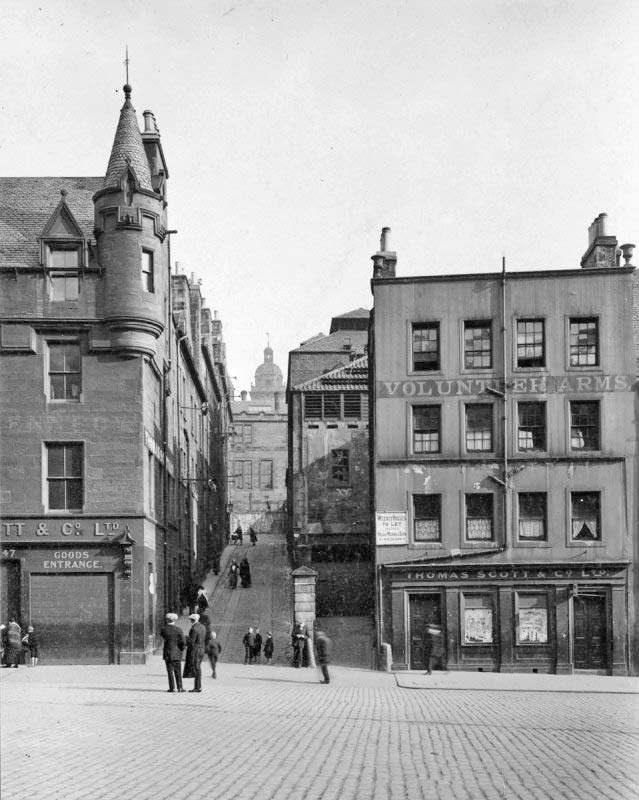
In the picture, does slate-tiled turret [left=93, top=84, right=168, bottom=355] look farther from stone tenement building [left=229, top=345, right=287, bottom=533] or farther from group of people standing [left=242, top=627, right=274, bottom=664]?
stone tenement building [left=229, top=345, right=287, bottom=533]

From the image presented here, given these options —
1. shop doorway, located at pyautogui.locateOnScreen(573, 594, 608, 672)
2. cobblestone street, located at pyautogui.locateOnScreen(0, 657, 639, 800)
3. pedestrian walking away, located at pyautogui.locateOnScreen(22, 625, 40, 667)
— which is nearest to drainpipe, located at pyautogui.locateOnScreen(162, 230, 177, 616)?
pedestrian walking away, located at pyautogui.locateOnScreen(22, 625, 40, 667)

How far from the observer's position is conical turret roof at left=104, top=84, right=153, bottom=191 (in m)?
33.8

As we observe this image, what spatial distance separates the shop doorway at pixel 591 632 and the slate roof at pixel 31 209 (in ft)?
64.6

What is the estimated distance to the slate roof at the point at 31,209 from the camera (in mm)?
33875

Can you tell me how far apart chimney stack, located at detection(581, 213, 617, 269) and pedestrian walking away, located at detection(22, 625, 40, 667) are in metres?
21.7

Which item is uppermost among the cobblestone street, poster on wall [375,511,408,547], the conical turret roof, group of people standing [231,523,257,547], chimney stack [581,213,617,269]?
the conical turret roof

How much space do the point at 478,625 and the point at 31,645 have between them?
13.9m

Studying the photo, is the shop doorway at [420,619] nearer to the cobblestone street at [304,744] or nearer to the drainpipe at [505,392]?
the drainpipe at [505,392]

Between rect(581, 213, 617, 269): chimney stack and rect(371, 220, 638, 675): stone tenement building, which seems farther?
rect(581, 213, 617, 269): chimney stack

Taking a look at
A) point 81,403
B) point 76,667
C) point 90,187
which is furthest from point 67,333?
point 76,667

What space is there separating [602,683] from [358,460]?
27550 mm

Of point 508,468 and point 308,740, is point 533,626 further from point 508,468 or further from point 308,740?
point 308,740

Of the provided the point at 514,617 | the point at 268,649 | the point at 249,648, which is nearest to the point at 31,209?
the point at 249,648

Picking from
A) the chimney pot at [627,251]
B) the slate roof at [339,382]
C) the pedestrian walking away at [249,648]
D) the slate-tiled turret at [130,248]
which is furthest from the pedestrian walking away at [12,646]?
the slate roof at [339,382]
